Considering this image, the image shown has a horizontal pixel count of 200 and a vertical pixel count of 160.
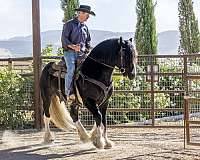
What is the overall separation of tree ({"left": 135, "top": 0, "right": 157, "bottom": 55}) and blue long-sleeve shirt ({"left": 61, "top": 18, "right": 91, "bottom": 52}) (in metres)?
12.2

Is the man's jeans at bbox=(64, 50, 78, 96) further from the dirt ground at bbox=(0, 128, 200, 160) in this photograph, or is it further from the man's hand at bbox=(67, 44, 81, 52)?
the dirt ground at bbox=(0, 128, 200, 160)

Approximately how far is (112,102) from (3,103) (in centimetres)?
247

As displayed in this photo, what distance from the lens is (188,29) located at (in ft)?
73.8

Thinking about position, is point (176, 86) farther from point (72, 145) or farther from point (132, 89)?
point (72, 145)

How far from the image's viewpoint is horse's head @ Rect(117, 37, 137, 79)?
804cm

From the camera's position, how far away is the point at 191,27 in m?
22.5

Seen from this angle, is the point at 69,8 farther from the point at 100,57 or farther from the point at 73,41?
the point at 100,57

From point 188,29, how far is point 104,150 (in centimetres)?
1524

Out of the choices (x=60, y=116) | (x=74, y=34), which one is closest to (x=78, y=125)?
(x=60, y=116)

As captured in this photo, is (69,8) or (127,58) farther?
(69,8)

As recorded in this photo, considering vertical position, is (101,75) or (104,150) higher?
(101,75)

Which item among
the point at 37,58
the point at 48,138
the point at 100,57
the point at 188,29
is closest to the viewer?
the point at 100,57

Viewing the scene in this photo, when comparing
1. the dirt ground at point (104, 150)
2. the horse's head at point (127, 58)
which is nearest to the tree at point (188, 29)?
the dirt ground at point (104, 150)

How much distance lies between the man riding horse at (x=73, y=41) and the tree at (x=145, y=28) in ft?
40.4
